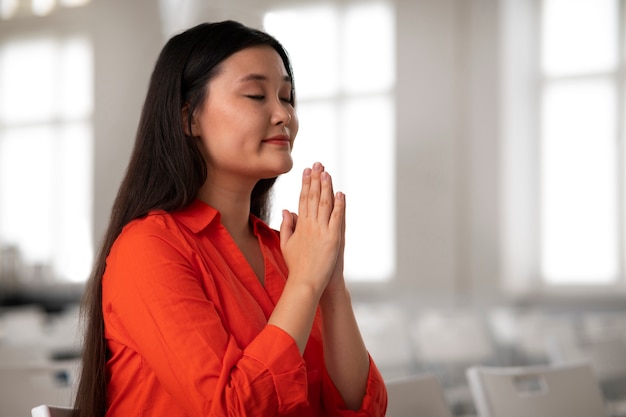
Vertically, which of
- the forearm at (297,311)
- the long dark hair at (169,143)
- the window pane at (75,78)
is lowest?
the forearm at (297,311)

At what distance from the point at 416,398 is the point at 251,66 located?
0.98m

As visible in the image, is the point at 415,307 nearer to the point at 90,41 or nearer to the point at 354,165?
the point at 354,165

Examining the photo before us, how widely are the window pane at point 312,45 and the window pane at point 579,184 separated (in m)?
2.64

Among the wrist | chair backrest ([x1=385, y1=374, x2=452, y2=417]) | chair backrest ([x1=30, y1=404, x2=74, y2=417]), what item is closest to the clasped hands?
the wrist

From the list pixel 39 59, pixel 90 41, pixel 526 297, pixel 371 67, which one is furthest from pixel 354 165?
pixel 39 59

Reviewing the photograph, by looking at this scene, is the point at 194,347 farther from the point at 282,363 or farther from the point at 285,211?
the point at 285,211

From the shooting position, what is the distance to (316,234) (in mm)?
1393

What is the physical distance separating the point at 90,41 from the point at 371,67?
13.1 ft

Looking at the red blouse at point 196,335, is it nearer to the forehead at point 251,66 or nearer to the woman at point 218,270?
the woman at point 218,270

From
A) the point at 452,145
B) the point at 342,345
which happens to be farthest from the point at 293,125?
the point at 452,145

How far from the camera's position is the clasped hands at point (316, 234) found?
4.47ft

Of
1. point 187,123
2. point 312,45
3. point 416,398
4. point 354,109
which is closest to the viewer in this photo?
point 187,123

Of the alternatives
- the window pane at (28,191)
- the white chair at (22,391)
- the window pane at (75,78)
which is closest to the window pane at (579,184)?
the window pane at (75,78)

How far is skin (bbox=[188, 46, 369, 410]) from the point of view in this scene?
1.36 meters
